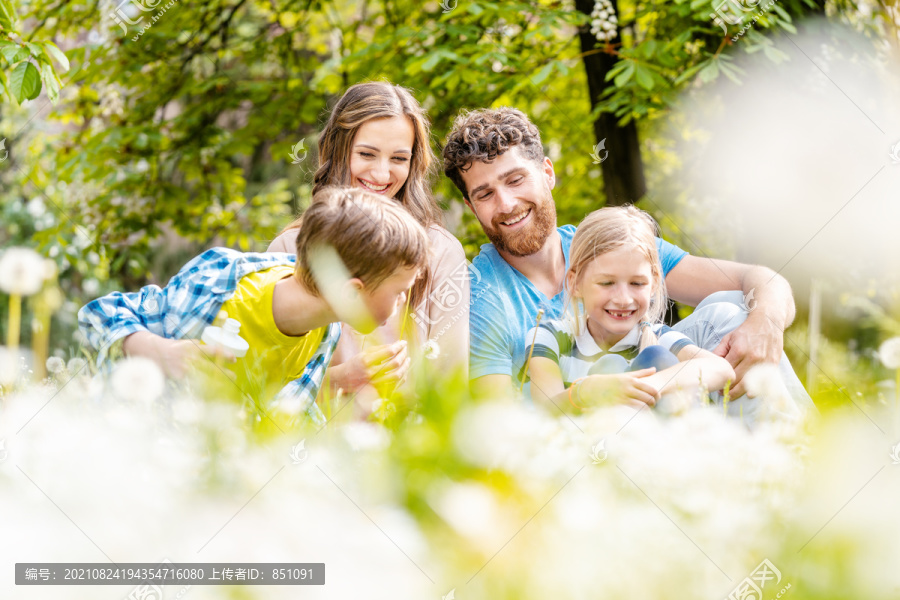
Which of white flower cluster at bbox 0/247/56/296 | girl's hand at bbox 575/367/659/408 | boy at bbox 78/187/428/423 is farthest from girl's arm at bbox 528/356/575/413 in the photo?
white flower cluster at bbox 0/247/56/296

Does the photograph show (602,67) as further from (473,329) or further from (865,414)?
(865,414)

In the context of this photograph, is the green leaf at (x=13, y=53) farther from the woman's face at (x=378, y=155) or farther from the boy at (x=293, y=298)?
the woman's face at (x=378, y=155)

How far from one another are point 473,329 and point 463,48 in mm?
1785

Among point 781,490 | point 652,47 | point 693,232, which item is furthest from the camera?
point 693,232

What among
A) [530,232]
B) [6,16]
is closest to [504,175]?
[530,232]

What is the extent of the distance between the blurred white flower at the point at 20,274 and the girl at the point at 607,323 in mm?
1237

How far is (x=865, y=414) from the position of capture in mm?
1173

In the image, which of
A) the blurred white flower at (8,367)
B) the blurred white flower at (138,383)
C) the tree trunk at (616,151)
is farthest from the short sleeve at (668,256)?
the blurred white flower at (8,367)

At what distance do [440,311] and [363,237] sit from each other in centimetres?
81

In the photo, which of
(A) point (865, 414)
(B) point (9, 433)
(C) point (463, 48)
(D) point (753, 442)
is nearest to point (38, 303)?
(B) point (9, 433)

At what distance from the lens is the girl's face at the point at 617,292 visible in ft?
6.95

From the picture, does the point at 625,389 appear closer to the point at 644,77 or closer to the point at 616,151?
the point at 644,77

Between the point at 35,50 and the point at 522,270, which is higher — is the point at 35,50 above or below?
above

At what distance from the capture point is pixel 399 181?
2.54 metres
